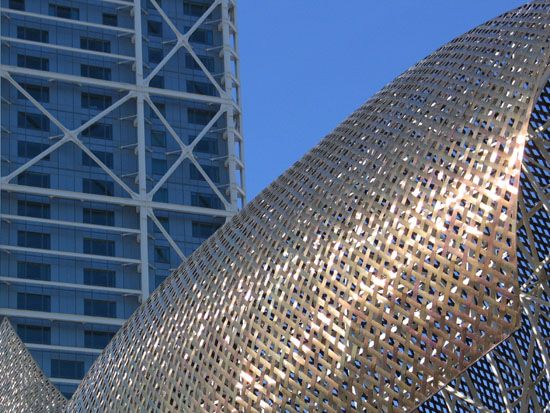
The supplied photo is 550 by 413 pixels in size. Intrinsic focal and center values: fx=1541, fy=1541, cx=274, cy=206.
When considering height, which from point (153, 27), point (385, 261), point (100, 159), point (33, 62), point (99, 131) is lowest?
point (385, 261)

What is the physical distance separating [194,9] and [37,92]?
556 inches

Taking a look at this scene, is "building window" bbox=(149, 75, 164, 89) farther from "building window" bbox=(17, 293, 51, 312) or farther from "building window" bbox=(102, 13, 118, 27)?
"building window" bbox=(17, 293, 51, 312)

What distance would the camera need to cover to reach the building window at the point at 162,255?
105062mm

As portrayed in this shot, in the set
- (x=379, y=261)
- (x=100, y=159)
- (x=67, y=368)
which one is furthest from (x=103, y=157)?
(x=379, y=261)

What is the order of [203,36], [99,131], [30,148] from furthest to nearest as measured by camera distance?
1. [203,36]
2. [99,131]
3. [30,148]

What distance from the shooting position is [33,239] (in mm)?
102688

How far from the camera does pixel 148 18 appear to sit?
369ft

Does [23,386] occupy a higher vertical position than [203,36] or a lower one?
lower

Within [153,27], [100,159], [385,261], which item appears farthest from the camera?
[153,27]

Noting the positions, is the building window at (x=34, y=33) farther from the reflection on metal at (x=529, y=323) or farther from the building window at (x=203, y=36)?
the reflection on metal at (x=529, y=323)

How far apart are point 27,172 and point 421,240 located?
277ft

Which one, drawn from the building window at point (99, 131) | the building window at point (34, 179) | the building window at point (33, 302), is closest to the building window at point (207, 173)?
the building window at point (99, 131)

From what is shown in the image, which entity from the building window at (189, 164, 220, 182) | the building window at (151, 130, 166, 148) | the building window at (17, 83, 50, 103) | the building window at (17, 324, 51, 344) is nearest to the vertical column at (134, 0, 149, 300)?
the building window at (151, 130, 166, 148)

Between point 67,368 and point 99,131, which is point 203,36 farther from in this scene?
point 67,368
